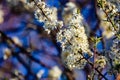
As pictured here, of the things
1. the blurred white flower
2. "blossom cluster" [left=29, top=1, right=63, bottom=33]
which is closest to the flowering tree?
the blurred white flower

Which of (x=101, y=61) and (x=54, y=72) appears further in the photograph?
(x=54, y=72)

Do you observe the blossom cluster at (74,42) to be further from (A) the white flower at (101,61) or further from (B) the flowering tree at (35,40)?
(B) the flowering tree at (35,40)

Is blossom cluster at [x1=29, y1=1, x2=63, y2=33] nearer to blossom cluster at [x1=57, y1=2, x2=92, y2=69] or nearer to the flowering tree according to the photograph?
blossom cluster at [x1=57, y1=2, x2=92, y2=69]

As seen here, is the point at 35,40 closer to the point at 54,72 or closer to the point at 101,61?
the point at 54,72

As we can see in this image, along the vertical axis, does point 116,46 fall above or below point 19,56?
below

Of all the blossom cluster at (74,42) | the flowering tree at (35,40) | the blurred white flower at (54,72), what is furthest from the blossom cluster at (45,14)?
the blurred white flower at (54,72)

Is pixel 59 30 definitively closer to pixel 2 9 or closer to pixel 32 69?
pixel 32 69

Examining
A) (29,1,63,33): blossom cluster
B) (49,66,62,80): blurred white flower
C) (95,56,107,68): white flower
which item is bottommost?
(95,56,107,68): white flower

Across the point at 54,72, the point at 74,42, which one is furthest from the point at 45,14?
the point at 54,72

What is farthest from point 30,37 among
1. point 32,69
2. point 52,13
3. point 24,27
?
point 52,13

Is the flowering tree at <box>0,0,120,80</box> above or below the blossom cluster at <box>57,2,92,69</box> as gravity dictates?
above

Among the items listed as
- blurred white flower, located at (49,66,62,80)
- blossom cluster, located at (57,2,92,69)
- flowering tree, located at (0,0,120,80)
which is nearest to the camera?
blossom cluster, located at (57,2,92,69)
